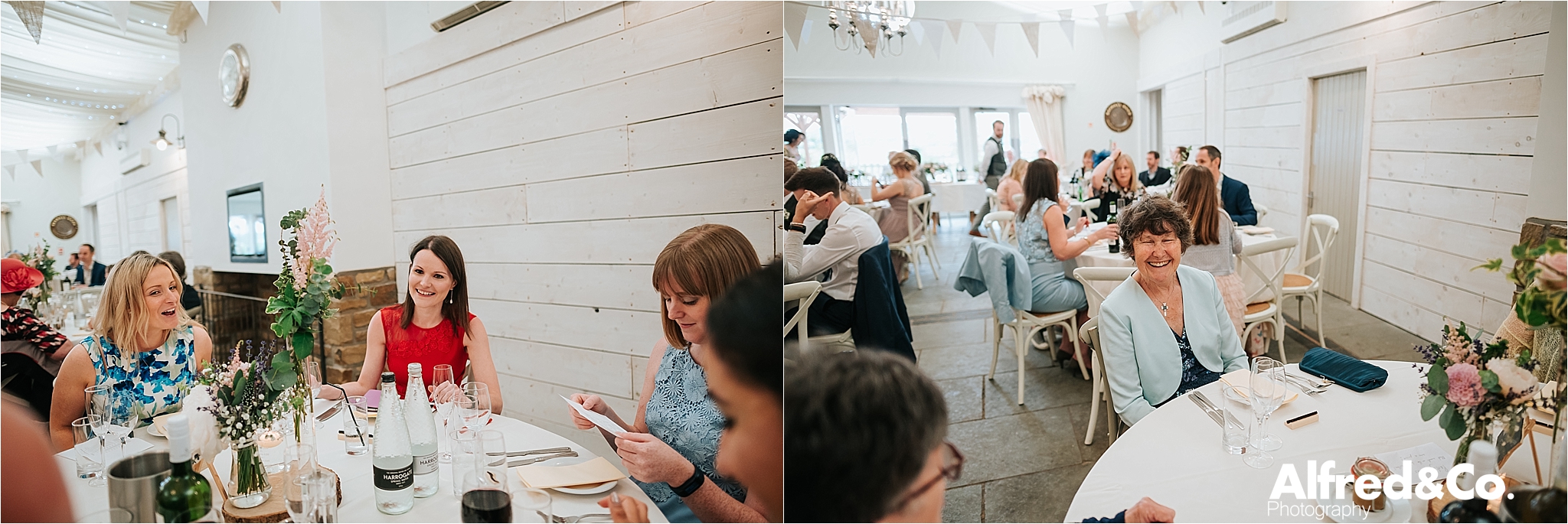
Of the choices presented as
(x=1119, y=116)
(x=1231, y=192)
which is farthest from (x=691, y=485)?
(x=1231, y=192)

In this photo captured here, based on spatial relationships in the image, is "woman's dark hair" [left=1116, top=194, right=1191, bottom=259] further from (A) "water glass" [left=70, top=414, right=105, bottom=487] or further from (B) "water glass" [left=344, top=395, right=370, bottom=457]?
(A) "water glass" [left=70, top=414, right=105, bottom=487]

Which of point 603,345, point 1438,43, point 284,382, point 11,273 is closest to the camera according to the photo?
point 1438,43

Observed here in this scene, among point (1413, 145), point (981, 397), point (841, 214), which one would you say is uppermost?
point (1413, 145)

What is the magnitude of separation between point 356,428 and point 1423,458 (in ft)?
7.85

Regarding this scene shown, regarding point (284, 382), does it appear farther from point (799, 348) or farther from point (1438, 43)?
point (1438, 43)

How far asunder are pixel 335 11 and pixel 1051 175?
1983mm

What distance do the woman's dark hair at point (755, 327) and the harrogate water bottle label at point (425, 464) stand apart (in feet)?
2.23

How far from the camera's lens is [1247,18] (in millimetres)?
1426

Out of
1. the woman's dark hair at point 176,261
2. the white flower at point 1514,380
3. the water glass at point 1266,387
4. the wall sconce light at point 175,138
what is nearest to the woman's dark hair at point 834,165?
the water glass at point 1266,387

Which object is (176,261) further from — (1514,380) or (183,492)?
(1514,380)

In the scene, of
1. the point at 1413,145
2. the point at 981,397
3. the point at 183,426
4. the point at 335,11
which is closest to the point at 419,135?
the point at 335,11

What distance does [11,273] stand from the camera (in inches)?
79.7

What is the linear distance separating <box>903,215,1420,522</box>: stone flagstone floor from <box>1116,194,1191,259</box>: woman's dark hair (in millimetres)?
283

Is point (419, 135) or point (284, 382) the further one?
point (419, 135)
